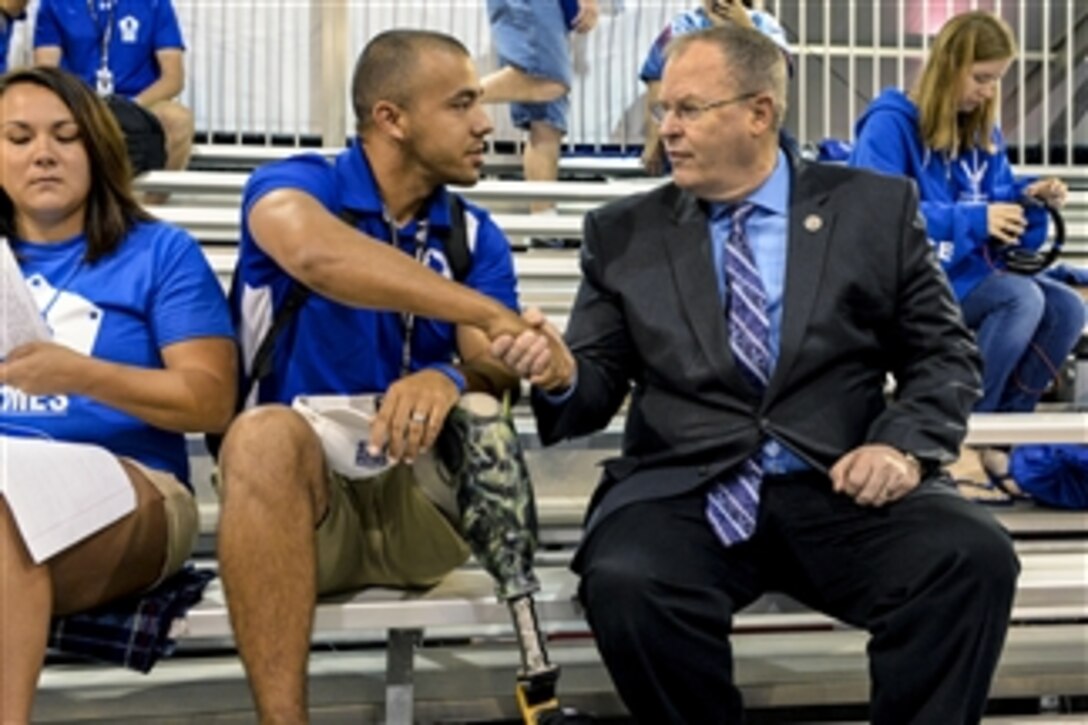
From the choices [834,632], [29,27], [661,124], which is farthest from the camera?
[29,27]

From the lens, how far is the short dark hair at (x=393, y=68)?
9.38ft

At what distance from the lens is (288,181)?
107 inches

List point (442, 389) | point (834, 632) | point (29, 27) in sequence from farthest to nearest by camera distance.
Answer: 1. point (29, 27)
2. point (834, 632)
3. point (442, 389)

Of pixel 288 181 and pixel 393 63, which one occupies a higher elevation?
pixel 393 63

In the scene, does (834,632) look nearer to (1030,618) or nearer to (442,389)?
(1030,618)

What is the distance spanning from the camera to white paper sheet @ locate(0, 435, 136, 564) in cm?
230

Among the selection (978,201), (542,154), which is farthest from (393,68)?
(542,154)

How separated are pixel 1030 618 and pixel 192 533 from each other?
179cm

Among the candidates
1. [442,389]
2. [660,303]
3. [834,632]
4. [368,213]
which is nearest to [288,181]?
[368,213]

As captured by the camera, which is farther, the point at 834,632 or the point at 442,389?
the point at 834,632

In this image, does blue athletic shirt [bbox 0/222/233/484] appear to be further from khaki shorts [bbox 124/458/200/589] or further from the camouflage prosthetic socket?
the camouflage prosthetic socket

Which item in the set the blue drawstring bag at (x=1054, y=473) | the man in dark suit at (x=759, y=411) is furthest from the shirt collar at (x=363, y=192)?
the blue drawstring bag at (x=1054, y=473)

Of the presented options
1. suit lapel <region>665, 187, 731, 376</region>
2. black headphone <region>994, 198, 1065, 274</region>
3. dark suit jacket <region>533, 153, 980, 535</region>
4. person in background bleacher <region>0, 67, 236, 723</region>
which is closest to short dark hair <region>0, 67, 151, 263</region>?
person in background bleacher <region>0, 67, 236, 723</region>

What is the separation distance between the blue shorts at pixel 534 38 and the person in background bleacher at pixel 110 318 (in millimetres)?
2531
